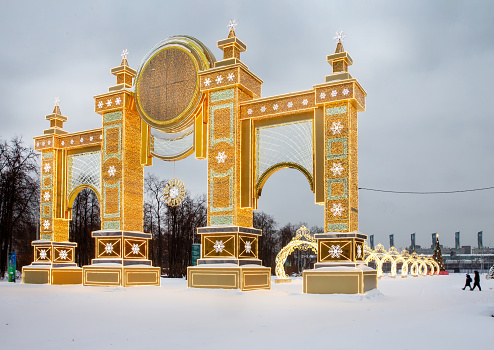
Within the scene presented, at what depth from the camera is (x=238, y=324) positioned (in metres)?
8.88

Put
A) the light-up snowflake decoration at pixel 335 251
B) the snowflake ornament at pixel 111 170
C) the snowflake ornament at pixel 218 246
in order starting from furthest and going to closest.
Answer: the snowflake ornament at pixel 111 170 → the snowflake ornament at pixel 218 246 → the light-up snowflake decoration at pixel 335 251

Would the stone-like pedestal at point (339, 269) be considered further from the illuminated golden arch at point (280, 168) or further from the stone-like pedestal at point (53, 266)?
the stone-like pedestal at point (53, 266)

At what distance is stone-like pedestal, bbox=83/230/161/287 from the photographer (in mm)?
19562

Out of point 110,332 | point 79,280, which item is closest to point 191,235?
point 79,280

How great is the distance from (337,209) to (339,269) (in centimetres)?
189

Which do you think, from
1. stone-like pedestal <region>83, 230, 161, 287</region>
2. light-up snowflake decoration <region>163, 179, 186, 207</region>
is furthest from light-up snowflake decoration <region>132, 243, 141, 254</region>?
light-up snowflake decoration <region>163, 179, 186, 207</region>

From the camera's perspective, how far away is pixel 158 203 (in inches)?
1403

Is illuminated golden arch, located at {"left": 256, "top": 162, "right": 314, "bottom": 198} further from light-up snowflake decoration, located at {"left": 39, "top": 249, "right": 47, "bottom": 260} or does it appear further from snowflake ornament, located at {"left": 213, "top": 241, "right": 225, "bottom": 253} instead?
light-up snowflake decoration, located at {"left": 39, "top": 249, "right": 47, "bottom": 260}

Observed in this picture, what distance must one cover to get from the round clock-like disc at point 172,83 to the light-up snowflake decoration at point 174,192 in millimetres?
2039

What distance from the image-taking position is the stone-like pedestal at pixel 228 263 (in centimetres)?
1691

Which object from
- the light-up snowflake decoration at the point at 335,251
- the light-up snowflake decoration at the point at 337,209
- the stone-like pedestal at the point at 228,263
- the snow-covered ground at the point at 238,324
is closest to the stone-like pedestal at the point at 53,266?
the stone-like pedestal at the point at 228,263

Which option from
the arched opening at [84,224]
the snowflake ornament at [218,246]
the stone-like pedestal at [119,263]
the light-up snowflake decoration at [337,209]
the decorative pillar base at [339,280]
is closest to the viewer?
the decorative pillar base at [339,280]

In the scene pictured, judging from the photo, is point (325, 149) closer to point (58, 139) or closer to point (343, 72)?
point (343, 72)

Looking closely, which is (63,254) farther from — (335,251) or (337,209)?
(337,209)
